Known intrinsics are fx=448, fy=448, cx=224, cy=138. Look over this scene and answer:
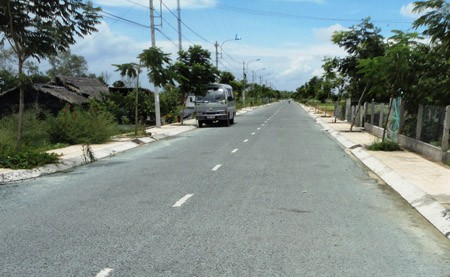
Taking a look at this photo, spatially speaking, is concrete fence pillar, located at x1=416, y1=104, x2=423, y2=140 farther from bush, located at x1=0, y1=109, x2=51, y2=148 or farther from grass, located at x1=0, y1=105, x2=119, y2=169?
bush, located at x1=0, y1=109, x2=51, y2=148

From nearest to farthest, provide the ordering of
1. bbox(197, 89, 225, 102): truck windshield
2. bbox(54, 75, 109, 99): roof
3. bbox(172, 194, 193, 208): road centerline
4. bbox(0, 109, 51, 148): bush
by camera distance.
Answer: bbox(172, 194, 193, 208): road centerline
bbox(0, 109, 51, 148): bush
bbox(197, 89, 225, 102): truck windshield
bbox(54, 75, 109, 99): roof

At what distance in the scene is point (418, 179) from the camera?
9.76m

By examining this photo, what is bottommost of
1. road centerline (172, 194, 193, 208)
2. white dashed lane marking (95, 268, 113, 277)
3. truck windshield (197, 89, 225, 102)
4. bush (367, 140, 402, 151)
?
bush (367, 140, 402, 151)

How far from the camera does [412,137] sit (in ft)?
52.9

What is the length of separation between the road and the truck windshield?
18915 millimetres

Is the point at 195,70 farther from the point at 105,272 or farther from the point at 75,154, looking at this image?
the point at 105,272

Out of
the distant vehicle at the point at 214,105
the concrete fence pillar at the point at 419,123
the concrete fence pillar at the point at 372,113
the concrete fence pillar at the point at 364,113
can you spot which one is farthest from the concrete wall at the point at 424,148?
the distant vehicle at the point at 214,105

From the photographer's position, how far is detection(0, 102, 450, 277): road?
15.4 ft

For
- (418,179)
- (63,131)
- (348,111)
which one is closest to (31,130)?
(63,131)

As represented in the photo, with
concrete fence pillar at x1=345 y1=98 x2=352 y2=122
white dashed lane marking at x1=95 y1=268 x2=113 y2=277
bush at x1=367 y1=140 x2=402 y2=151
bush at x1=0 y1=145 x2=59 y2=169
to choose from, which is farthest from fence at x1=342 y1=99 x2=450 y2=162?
concrete fence pillar at x1=345 y1=98 x2=352 y2=122

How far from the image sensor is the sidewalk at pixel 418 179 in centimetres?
702

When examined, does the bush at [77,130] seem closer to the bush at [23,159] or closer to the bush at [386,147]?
the bush at [23,159]

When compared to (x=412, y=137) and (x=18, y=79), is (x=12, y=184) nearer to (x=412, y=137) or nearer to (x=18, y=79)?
(x=18, y=79)

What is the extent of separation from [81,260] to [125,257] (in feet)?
1.51
